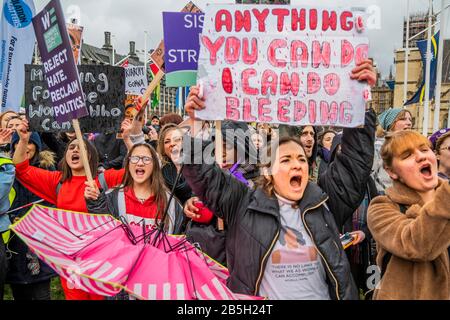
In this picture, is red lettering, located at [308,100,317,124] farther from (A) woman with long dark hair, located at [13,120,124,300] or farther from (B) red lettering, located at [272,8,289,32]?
(A) woman with long dark hair, located at [13,120,124,300]

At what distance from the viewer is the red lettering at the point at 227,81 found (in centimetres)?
296

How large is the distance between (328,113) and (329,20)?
23.2 inches

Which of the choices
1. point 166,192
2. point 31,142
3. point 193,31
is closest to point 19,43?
point 31,142

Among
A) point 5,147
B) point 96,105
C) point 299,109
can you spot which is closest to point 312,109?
point 299,109

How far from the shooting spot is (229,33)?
302 cm

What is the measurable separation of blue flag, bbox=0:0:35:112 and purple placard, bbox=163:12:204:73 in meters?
3.02

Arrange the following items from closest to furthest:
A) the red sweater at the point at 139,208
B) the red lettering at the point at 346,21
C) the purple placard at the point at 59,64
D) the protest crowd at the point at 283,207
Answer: the protest crowd at the point at 283,207, the red lettering at the point at 346,21, the red sweater at the point at 139,208, the purple placard at the point at 59,64

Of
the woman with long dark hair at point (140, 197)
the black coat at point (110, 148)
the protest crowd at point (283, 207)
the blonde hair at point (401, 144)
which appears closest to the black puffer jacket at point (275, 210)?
the protest crowd at point (283, 207)

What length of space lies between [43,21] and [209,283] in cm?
274

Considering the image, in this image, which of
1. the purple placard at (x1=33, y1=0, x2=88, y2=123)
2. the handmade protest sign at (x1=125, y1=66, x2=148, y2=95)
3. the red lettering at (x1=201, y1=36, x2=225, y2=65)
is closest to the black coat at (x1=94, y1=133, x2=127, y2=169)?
the handmade protest sign at (x1=125, y1=66, x2=148, y2=95)

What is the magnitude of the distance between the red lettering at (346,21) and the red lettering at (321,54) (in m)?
0.15

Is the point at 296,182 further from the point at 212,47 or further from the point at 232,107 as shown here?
the point at 212,47

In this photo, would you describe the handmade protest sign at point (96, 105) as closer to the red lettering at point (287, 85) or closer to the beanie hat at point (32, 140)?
the beanie hat at point (32, 140)

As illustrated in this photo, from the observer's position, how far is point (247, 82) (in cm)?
300
